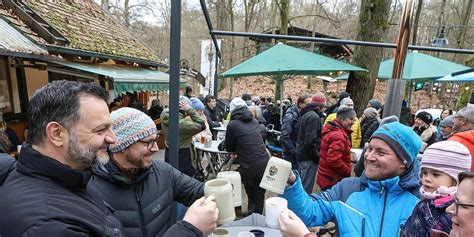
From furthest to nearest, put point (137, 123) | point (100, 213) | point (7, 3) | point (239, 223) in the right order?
point (7, 3) < point (239, 223) < point (137, 123) < point (100, 213)

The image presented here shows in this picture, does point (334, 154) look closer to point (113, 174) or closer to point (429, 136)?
point (429, 136)

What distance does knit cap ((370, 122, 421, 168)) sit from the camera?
1.62 meters

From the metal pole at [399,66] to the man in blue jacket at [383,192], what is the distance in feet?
1.93

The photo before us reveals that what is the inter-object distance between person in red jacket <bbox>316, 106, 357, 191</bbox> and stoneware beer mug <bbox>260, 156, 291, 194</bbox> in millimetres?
2361

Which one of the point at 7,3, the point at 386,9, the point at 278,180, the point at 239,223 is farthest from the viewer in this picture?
the point at 386,9

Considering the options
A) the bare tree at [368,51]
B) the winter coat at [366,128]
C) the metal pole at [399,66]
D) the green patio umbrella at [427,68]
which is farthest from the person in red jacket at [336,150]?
the green patio umbrella at [427,68]

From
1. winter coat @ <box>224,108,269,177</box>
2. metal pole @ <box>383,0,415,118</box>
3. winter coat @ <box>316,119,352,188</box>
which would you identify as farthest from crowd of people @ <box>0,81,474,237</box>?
winter coat @ <box>224,108,269,177</box>

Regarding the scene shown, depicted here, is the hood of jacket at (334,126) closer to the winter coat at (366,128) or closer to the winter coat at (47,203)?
the winter coat at (366,128)

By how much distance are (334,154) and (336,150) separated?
0.18ft

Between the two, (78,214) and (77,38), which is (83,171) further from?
(77,38)

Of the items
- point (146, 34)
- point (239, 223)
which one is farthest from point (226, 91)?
point (239, 223)

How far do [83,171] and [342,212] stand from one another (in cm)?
138

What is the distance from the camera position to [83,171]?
1112 mm

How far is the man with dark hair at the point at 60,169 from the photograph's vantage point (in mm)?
907
